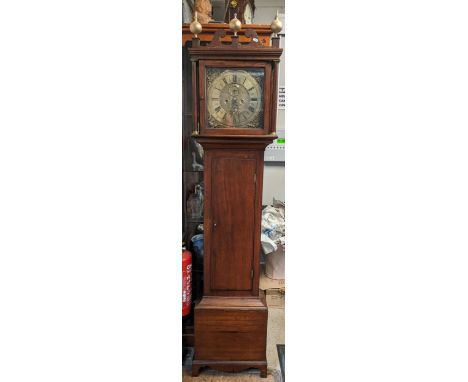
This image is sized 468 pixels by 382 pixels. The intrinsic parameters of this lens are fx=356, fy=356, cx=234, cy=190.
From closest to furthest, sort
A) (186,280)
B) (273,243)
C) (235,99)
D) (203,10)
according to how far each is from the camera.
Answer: (235,99) < (186,280) < (203,10) < (273,243)

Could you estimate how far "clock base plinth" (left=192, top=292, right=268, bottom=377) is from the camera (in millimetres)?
1475

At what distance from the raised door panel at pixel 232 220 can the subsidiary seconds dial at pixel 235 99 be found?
146mm

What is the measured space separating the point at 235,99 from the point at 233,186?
1.13 ft

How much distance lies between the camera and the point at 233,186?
1.45m

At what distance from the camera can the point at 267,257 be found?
221cm

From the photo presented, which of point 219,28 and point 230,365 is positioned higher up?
point 219,28

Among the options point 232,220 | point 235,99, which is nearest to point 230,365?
point 232,220

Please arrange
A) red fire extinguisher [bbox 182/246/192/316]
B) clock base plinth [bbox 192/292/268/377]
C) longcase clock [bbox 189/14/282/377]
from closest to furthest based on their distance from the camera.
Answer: longcase clock [bbox 189/14/282/377] → clock base plinth [bbox 192/292/268/377] → red fire extinguisher [bbox 182/246/192/316]

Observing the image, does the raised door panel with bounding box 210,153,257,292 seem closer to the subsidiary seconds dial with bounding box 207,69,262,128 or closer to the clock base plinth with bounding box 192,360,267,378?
the subsidiary seconds dial with bounding box 207,69,262,128

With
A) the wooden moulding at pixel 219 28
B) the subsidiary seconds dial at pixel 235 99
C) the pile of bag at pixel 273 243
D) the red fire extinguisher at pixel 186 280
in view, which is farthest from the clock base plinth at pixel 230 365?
the wooden moulding at pixel 219 28

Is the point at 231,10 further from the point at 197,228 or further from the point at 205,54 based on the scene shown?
the point at 197,228

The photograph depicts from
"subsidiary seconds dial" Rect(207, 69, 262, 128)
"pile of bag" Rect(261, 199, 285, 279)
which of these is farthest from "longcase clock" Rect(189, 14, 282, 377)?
"pile of bag" Rect(261, 199, 285, 279)

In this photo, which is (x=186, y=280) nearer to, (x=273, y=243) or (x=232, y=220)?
(x=232, y=220)
